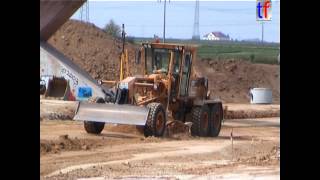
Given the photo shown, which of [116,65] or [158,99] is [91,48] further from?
[158,99]

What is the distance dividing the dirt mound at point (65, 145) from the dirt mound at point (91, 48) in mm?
23428

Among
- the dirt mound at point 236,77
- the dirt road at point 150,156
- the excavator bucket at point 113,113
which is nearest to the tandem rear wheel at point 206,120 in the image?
the dirt road at point 150,156

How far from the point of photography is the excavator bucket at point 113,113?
1984 centimetres

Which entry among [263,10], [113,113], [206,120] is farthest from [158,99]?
[263,10]

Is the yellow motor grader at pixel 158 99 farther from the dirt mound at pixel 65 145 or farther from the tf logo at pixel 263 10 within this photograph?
the tf logo at pixel 263 10

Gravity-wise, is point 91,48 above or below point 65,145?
above

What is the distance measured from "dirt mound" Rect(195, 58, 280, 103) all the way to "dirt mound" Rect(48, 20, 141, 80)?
564cm

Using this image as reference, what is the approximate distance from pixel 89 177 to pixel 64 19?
21.6 m

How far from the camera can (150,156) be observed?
674 inches

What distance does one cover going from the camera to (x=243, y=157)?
17469mm

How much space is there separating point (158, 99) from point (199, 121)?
1.63m

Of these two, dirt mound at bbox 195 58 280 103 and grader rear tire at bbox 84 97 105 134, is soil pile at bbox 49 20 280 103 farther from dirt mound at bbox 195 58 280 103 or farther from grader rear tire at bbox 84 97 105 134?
grader rear tire at bbox 84 97 105 134
